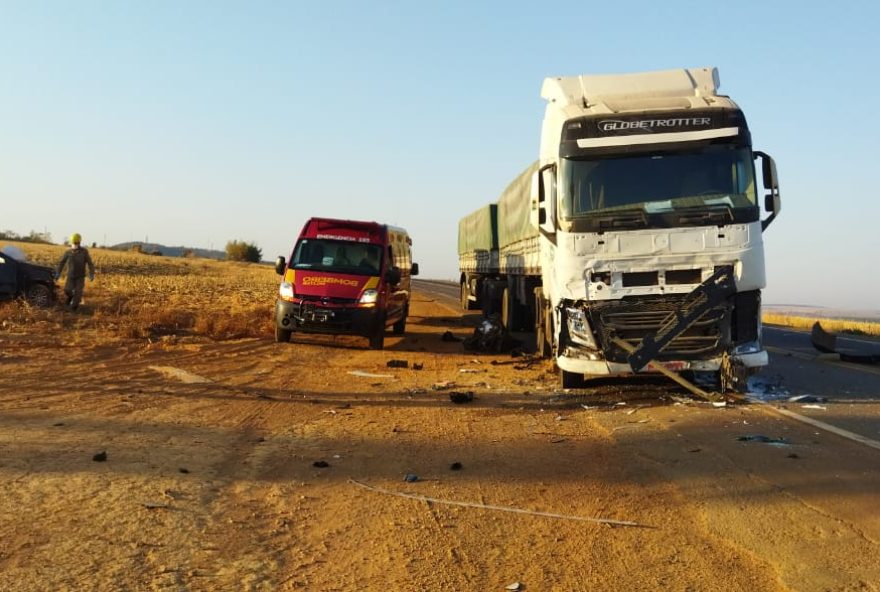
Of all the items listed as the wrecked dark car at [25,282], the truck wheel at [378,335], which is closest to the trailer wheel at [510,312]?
the truck wheel at [378,335]

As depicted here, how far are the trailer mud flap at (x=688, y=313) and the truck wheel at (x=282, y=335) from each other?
24.2 feet

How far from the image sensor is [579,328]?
29.6ft

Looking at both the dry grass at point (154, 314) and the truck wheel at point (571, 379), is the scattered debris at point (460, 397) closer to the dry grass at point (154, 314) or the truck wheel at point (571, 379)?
the truck wheel at point (571, 379)

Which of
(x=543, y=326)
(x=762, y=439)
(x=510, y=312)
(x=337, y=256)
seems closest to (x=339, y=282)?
(x=337, y=256)

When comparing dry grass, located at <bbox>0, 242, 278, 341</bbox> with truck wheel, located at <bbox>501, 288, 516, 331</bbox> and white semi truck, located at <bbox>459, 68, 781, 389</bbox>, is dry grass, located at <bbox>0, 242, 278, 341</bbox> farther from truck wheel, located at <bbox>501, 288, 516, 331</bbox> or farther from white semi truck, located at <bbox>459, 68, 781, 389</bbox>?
white semi truck, located at <bbox>459, 68, 781, 389</bbox>

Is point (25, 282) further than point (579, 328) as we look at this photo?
Yes

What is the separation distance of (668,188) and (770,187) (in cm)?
122

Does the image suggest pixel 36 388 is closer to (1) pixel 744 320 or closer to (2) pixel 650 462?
(2) pixel 650 462

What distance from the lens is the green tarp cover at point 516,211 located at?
15.4 metres

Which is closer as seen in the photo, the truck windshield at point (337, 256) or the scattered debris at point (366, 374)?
the scattered debris at point (366, 374)

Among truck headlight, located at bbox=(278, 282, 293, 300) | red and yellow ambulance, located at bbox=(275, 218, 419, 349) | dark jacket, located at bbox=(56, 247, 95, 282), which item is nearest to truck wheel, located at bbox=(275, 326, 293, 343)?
red and yellow ambulance, located at bbox=(275, 218, 419, 349)

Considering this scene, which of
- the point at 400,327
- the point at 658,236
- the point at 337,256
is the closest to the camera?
the point at 658,236

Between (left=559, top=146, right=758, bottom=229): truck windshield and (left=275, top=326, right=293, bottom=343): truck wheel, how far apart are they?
6.81m

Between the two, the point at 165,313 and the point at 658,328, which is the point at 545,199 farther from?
the point at 165,313
